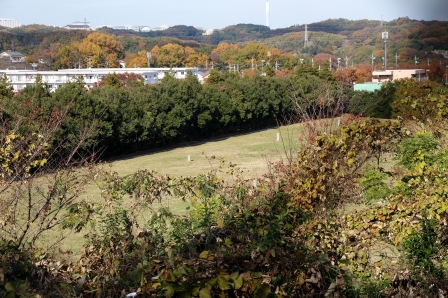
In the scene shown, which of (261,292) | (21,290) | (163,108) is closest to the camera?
(261,292)

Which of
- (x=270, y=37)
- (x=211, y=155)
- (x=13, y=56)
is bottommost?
(x=211, y=155)

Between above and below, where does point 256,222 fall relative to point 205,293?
below

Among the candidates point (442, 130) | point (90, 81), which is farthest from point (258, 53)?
point (442, 130)

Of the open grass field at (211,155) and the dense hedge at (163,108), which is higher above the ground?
the dense hedge at (163,108)

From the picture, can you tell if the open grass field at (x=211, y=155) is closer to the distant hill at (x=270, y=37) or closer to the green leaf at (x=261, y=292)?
the green leaf at (x=261, y=292)

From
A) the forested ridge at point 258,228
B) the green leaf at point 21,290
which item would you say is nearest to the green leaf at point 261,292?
the forested ridge at point 258,228

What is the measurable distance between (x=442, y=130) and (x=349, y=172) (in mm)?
2866

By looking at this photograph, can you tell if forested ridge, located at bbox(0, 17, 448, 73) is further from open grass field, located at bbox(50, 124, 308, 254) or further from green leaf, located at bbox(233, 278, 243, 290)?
green leaf, located at bbox(233, 278, 243, 290)

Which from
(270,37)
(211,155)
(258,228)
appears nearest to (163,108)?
(211,155)

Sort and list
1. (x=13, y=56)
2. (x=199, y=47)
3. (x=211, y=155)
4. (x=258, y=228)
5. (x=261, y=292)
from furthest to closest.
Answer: (x=199, y=47), (x=13, y=56), (x=211, y=155), (x=258, y=228), (x=261, y=292)

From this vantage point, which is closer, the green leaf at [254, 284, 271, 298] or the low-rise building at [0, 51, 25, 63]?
the green leaf at [254, 284, 271, 298]

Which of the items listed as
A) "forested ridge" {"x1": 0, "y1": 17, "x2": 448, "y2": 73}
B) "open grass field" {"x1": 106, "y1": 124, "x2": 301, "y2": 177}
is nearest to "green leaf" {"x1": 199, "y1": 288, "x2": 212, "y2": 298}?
"open grass field" {"x1": 106, "y1": 124, "x2": 301, "y2": 177}

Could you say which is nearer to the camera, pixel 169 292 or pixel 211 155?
pixel 169 292

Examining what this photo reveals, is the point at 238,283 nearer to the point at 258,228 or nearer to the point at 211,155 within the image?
the point at 258,228
